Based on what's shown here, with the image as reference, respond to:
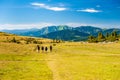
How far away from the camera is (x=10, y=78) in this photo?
30.8 m

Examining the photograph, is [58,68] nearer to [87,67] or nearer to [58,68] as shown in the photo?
[58,68]

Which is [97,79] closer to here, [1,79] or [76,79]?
[76,79]

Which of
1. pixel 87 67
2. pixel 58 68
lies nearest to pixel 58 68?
pixel 58 68

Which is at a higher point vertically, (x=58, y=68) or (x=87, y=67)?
(x=58, y=68)

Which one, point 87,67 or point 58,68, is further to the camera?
point 87,67

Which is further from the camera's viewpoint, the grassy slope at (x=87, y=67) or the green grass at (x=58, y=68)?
the grassy slope at (x=87, y=67)

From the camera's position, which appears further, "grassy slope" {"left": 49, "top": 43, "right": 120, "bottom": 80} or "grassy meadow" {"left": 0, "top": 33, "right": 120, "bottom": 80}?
"grassy slope" {"left": 49, "top": 43, "right": 120, "bottom": 80}

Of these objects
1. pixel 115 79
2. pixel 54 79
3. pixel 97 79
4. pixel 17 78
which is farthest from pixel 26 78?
pixel 115 79

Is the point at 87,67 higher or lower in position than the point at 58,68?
lower

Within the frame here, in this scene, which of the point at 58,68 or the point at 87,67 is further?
the point at 87,67

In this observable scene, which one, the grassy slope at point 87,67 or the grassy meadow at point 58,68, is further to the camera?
the grassy slope at point 87,67

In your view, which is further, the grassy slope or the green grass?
the grassy slope

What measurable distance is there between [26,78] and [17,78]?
103 cm

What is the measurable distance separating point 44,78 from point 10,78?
3902 millimetres
